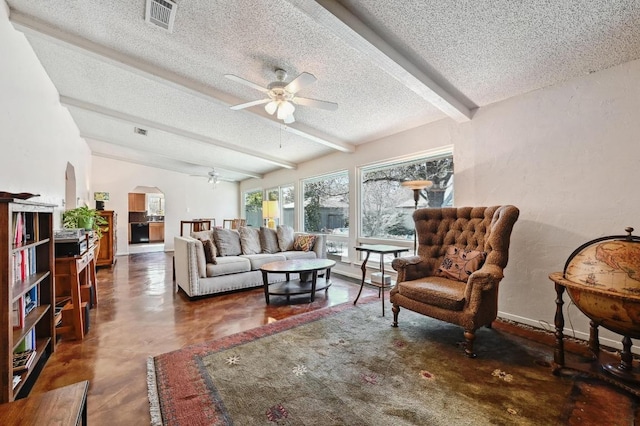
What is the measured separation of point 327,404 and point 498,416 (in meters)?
0.92

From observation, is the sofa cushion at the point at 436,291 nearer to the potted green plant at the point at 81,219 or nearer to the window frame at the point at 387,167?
the window frame at the point at 387,167

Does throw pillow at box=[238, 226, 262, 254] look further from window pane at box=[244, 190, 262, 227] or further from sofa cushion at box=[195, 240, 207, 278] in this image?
window pane at box=[244, 190, 262, 227]

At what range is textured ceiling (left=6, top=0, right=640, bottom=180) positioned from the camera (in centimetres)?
184

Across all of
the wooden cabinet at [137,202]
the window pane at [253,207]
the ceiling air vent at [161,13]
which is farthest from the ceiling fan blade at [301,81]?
the wooden cabinet at [137,202]

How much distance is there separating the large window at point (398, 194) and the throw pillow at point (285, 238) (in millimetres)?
1290

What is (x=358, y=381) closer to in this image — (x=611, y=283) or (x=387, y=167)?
(x=611, y=283)

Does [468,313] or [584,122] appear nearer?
[468,313]

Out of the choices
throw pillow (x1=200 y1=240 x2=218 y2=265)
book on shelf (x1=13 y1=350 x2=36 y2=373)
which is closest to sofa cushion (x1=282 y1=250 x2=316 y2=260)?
throw pillow (x1=200 y1=240 x2=218 y2=265)

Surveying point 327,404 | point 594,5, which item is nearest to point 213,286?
point 327,404

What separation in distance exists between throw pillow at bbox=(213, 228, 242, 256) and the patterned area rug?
1901 millimetres

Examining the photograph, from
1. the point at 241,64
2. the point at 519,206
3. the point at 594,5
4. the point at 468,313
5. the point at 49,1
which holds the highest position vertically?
the point at 49,1

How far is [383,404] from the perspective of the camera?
155 centimetres

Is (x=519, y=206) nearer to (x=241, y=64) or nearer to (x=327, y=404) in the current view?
(x=327, y=404)

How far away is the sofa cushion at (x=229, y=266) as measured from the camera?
3645 millimetres
